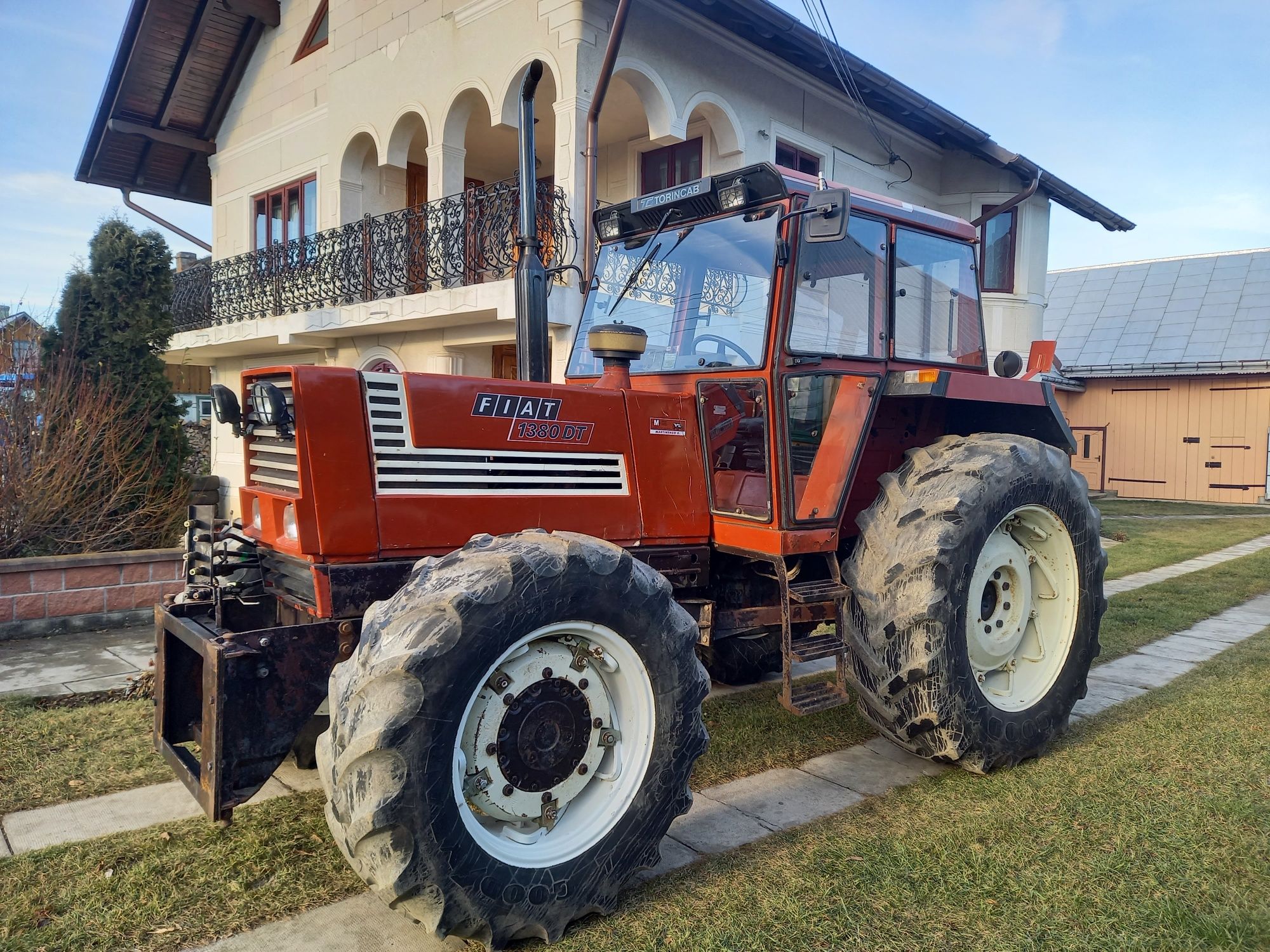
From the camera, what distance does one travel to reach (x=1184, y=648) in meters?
6.17

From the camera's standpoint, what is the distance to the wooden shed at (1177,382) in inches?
727

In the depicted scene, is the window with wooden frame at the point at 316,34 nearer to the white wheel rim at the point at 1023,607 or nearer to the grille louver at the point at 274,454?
the grille louver at the point at 274,454

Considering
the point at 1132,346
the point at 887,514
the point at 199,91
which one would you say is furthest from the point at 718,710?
the point at 1132,346

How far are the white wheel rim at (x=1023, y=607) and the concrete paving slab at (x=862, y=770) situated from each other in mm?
522

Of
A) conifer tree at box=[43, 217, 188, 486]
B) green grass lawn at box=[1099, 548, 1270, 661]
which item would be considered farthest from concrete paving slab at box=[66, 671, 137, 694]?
green grass lawn at box=[1099, 548, 1270, 661]

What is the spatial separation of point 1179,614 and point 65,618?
330 inches

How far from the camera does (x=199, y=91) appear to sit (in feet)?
48.2

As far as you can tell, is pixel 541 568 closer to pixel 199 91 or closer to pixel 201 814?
pixel 201 814

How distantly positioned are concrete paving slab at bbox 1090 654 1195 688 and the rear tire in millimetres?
1343

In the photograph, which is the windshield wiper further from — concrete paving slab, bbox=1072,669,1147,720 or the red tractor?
concrete paving slab, bbox=1072,669,1147,720

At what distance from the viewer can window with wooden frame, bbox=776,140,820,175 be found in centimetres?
1109

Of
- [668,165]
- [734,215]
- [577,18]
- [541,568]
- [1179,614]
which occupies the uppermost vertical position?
[577,18]

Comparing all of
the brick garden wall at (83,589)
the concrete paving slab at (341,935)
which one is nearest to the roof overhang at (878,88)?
the brick garden wall at (83,589)

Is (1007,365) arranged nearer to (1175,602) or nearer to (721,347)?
(721,347)
